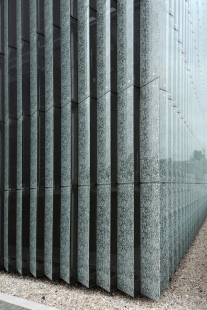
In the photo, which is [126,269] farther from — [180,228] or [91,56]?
[91,56]

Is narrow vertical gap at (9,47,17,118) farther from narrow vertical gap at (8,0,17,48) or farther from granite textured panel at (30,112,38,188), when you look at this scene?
granite textured panel at (30,112,38,188)

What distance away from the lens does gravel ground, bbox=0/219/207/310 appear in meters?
7.55

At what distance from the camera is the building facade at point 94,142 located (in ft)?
26.8

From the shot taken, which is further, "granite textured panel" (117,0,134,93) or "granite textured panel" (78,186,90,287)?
"granite textured panel" (78,186,90,287)

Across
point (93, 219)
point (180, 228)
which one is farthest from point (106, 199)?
point (180, 228)

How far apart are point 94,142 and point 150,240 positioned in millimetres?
2908

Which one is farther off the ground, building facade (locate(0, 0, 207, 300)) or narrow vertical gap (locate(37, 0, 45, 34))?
narrow vertical gap (locate(37, 0, 45, 34))

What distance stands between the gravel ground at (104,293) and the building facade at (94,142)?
0.75 ft

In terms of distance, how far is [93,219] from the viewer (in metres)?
8.77

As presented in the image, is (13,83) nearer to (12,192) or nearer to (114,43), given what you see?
(12,192)

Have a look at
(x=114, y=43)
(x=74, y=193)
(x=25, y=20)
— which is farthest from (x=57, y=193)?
(x=25, y=20)

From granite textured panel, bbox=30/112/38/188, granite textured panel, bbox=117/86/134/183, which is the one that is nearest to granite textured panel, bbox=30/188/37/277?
granite textured panel, bbox=30/112/38/188

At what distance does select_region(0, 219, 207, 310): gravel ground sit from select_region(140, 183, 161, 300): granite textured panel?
0.37 m

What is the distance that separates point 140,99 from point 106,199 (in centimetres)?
269
